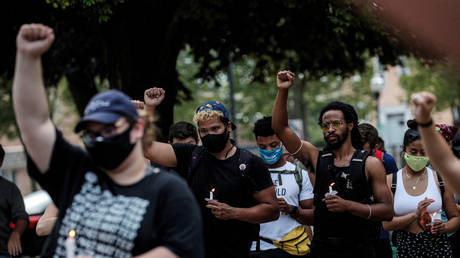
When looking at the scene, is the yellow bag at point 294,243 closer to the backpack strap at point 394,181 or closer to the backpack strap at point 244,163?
the backpack strap at point 394,181

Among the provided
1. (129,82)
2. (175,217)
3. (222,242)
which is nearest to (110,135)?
(175,217)

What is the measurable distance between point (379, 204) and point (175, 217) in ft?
7.92

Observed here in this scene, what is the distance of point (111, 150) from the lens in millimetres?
2770

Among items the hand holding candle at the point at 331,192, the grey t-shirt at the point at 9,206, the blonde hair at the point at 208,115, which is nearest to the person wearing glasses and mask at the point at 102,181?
the blonde hair at the point at 208,115

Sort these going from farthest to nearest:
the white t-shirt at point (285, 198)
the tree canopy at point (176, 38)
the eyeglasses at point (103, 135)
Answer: the tree canopy at point (176, 38) < the white t-shirt at point (285, 198) < the eyeglasses at point (103, 135)

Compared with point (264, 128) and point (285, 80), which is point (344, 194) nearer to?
point (285, 80)

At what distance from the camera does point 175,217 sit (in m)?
2.70

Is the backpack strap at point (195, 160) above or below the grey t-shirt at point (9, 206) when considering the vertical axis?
above

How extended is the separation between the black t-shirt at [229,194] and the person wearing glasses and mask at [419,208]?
1.52 meters

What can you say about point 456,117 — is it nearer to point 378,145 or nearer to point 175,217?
point 378,145

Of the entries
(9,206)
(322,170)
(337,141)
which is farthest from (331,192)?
(9,206)

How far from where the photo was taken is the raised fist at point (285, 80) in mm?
4609

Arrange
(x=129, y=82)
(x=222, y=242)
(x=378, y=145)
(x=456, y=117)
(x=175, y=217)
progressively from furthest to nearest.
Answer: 1. (x=456, y=117)
2. (x=129, y=82)
3. (x=378, y=145)
4. (x=222, y=242)
5. (x=175, y=217)

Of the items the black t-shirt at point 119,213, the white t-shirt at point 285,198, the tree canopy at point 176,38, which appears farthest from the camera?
the tree canopy at point 176,38
